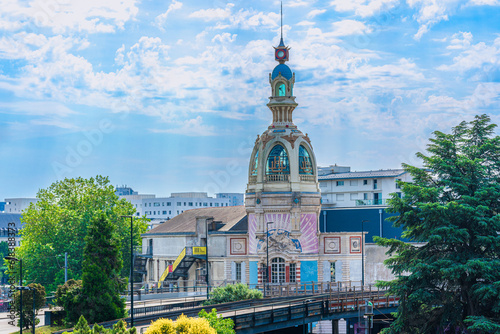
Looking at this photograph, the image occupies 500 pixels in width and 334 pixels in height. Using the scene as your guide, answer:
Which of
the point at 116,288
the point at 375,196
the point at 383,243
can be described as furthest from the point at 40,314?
the point at 375,196

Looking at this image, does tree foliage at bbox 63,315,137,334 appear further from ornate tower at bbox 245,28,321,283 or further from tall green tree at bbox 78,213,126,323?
ornate tower at bbox 245,28,321,283

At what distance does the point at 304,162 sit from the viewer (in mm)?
87125

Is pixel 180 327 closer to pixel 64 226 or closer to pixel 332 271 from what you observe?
pixel 332 271

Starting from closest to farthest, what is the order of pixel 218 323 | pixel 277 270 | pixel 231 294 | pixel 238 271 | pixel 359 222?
pixel 218 323, pixel 231 294, pixel 277 270, pixel 238 271, pixel 359 222

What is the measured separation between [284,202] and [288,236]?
3408mm

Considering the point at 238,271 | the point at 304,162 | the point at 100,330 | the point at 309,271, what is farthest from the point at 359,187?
the point at 100,330

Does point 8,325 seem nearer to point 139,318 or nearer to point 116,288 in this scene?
point 116,288

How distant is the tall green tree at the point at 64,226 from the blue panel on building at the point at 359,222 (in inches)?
899

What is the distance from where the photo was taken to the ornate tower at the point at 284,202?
8562 cm

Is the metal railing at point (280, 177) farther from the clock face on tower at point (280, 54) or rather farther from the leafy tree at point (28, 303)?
the leafy tree at point (28, 303)

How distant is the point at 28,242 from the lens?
9925cm

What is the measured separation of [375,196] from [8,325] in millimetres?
58416

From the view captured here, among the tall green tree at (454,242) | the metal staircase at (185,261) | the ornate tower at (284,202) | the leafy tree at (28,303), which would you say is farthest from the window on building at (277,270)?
the tall green tree at (454,242)

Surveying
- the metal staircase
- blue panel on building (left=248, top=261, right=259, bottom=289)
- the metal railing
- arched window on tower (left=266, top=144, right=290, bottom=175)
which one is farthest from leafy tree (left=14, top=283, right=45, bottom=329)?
arched window on tower (left=266, top=144, right=290, bottom=175)
